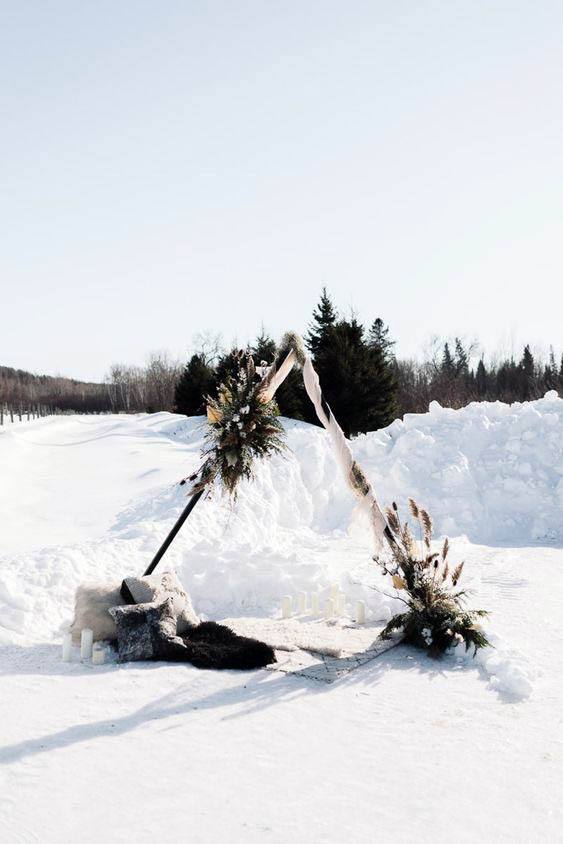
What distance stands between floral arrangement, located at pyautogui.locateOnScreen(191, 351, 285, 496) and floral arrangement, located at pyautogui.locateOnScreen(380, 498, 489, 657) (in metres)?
1.74

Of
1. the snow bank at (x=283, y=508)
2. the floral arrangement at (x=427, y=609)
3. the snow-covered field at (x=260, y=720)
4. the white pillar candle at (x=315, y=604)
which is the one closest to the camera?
the snow-covered field at (x=260, y=720)

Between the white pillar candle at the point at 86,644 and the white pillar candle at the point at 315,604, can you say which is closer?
the white pillar candle at the point at 86,644

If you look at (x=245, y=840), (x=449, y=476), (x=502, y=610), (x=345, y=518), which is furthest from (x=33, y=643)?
(x=449, y=476)

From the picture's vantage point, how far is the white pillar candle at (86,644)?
594cm

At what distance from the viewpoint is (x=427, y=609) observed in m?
6.32

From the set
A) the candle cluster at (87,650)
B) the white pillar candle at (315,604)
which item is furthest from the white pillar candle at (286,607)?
the candle cluster at (87,650)

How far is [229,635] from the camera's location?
6344mm

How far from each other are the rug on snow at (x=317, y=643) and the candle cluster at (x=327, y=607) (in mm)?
133

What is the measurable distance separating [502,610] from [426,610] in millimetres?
2110

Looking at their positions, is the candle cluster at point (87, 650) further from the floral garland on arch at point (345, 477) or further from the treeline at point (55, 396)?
the treeline at point (55, 396)

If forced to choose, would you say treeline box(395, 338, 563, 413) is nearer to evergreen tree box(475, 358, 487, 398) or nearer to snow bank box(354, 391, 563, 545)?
evergreen tree box(475, 358, 487, 398)

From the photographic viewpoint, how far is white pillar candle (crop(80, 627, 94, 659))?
594 cm

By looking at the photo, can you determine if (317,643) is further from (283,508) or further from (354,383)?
(354,383)

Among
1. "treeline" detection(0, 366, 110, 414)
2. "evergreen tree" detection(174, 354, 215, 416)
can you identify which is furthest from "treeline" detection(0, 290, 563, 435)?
"treeline" detection(0, 366, 110, 414)
